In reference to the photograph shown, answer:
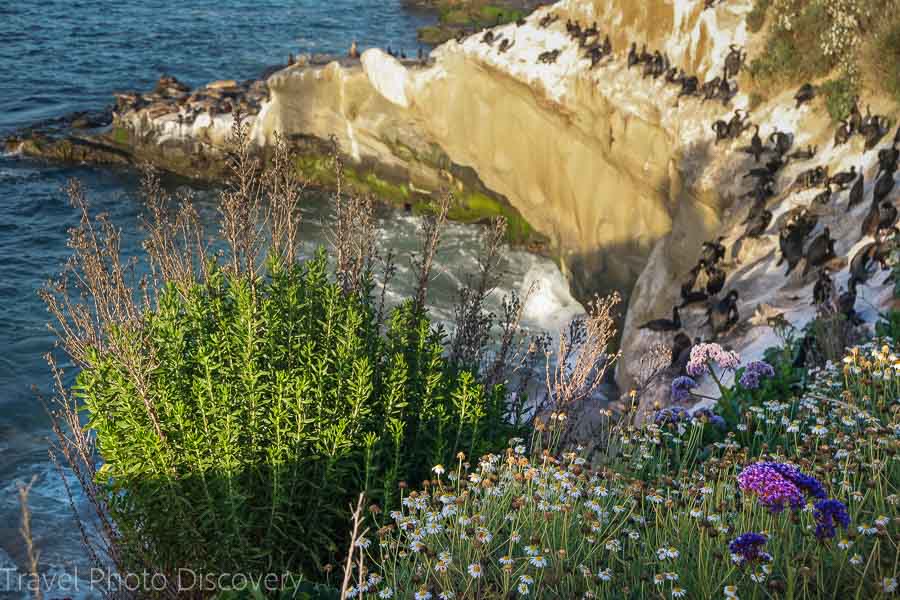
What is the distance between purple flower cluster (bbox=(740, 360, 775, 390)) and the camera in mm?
7070

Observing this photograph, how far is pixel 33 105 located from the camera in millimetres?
31672

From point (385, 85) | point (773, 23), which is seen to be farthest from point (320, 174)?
point (773, 23)

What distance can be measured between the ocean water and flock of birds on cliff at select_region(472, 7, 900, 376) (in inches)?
149

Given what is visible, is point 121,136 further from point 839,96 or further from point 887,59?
point 887,59

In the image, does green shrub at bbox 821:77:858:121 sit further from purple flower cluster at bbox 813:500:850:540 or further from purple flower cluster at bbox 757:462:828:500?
purple flower cluster at bbox 813:500:850:540

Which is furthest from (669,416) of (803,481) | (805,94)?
(805,94)

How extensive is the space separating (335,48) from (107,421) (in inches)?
1413

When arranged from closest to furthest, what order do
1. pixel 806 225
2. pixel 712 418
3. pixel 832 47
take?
pixel 712 418, pixel 806 225, pixel 832 47

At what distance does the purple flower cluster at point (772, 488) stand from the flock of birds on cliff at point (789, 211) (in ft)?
15.8

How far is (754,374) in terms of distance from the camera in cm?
712

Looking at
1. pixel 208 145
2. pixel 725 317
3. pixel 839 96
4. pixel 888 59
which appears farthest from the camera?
pixel 208 145

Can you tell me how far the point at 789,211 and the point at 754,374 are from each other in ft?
21.4

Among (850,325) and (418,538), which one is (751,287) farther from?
(418,538)

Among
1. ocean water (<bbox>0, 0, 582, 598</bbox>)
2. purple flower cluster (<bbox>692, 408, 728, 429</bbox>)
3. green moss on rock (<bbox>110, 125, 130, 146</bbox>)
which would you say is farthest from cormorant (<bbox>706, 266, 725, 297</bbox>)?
green moss on rock (<bbox>110, 125, 130, 146</bbox>)
